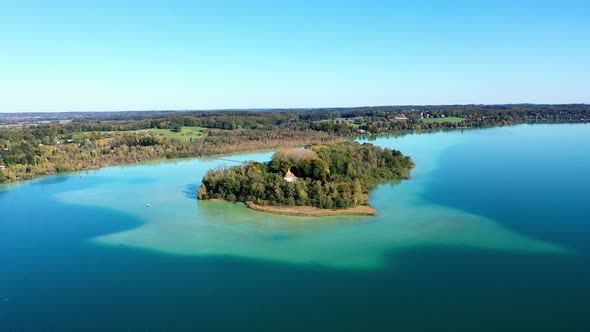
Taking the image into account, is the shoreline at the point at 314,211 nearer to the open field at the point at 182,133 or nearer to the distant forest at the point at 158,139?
the distant forest at the point at 158,139

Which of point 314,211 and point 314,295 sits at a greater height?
point 314,211

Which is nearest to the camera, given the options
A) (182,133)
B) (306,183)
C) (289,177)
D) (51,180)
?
(306,183)

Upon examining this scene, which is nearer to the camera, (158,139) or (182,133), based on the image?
(158,139)

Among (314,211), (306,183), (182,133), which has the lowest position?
(314,211)

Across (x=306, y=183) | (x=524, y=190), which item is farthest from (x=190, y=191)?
(x=524, y=190)

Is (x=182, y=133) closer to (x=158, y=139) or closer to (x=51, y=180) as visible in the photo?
(x=158, y=139)

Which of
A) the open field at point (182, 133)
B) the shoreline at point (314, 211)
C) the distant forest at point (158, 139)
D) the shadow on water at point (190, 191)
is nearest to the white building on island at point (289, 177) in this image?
the shoreline at point (314, 211)

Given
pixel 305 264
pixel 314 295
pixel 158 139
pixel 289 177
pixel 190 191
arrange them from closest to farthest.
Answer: pixel 314 295
pixel 305 264
pixel 289 177
pixel 190 191
pixel 158 139
